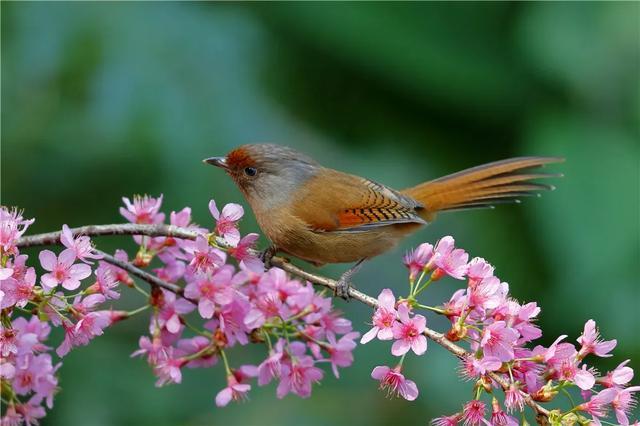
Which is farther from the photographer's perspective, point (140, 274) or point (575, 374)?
point (140, 274)

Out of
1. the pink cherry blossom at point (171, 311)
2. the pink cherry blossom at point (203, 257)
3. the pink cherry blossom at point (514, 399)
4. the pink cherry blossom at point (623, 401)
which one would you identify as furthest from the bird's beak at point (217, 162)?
the pink cherry blossom at point (623, 401)

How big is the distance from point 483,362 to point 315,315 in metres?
0.64

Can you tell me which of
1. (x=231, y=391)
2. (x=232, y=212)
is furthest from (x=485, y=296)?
(x=231, y=391)

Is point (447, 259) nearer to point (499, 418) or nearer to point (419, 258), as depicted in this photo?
point (419, 258)

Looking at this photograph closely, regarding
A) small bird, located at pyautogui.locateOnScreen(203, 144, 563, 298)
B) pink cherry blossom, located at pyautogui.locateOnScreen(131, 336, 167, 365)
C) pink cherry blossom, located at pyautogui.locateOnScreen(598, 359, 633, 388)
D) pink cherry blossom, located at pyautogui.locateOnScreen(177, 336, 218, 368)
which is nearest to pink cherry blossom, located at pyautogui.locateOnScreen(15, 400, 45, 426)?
pink cherry blossom, located at pyautogui.locateOnScreen(131, 336, 167, 365)

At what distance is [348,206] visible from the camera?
3.36 metres

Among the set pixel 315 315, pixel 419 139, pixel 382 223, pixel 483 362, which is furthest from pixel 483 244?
pixel 483 362

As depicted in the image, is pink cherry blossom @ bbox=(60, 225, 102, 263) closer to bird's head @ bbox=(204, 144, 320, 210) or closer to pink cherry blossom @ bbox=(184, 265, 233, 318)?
pink cherry blossom @ bbox=(184, 265, 233, 318)

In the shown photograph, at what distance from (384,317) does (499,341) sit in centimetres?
28

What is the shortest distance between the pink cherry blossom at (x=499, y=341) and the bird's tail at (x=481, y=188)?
145cm

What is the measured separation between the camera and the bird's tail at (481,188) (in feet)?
11.4

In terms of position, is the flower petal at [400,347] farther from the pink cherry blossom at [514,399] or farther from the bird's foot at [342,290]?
the bird's foot at [342,290]

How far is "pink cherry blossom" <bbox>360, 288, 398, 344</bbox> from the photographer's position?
2168mm

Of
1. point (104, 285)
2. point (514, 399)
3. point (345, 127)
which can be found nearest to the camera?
point (514, 399)
